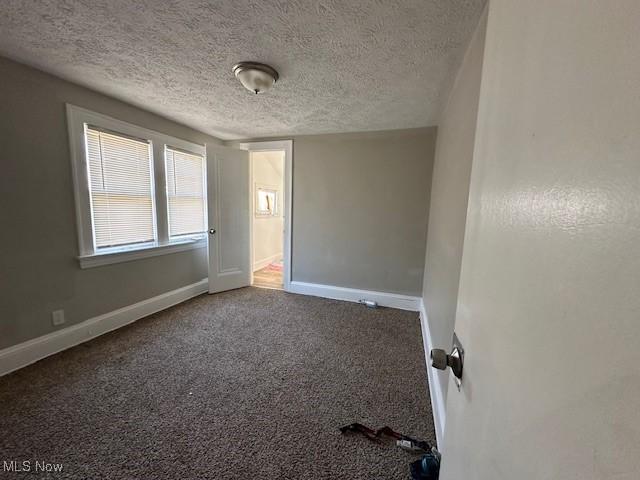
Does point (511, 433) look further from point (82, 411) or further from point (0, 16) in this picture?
point (0, 16)

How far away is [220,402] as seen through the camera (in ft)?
5.64

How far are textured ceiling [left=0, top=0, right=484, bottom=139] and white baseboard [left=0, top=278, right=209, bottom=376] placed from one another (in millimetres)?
2099

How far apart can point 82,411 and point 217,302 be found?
1.83 m

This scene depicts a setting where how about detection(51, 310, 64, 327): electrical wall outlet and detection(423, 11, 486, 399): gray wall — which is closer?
detection(423, 11, 486, 399): gray wall

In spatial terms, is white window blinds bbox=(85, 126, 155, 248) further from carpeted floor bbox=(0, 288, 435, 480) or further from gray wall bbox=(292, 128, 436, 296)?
gray wall bbox=(292, 128, 436, 296)

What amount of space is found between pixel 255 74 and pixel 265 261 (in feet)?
13.0

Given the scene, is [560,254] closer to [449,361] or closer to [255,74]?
[449,361]

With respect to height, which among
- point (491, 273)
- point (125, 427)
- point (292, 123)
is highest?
point (292, 123)

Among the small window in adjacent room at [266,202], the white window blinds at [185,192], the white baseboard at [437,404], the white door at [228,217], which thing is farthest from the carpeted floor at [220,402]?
the small window in adjacent room at [266,202]

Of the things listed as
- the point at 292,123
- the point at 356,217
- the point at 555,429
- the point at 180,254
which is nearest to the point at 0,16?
the point at 292,123

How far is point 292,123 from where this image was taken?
3082mm

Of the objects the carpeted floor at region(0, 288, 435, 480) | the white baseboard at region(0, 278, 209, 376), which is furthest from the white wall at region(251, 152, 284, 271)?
the carpeted floor at region(0, 288, 435, 480)

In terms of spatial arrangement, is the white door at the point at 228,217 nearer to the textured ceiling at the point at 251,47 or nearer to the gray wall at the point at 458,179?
the textured ceiling at the point at 251,47

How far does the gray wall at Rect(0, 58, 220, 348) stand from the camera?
187cm
